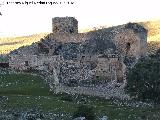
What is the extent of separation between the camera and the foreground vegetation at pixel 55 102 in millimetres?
49625

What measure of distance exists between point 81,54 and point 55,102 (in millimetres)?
31287

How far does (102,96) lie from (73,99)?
5.87 metres

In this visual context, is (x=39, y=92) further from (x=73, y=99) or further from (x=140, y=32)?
(x=140, y=32)

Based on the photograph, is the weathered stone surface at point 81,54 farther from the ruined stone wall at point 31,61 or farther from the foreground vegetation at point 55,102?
the foreground vegetation at point 55,102

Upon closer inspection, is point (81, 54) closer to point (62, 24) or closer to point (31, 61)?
point (31, 61)

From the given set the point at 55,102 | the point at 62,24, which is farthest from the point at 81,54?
the point at 55,102

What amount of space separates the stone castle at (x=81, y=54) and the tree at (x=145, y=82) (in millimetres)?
16194

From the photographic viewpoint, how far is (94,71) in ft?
257

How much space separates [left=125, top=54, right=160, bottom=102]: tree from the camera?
54250mm

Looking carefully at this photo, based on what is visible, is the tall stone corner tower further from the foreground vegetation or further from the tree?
the tree

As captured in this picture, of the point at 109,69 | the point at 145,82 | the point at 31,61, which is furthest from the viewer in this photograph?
the point at 31,61

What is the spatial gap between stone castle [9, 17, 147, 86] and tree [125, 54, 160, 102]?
16194 millimetres

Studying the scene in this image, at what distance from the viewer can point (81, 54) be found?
3359 inches

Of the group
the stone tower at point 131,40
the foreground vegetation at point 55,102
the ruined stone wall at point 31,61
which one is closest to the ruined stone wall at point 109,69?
the stone tower at point 131,40
